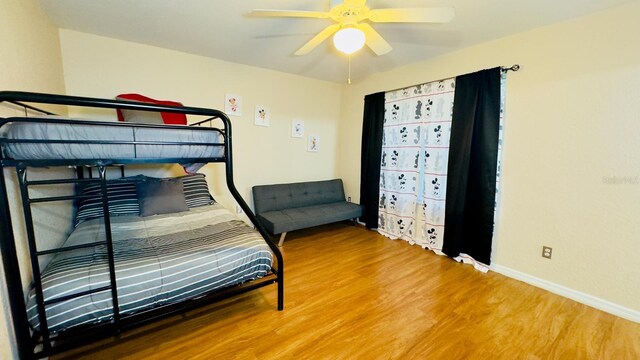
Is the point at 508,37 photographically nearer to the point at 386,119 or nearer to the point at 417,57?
the point at 417,57

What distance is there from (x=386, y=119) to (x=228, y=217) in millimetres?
2470

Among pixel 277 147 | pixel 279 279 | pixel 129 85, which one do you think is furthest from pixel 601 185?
pixel 129 85

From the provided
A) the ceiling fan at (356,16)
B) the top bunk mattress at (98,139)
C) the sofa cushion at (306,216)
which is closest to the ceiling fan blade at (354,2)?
the ceiling fan at (356,16)

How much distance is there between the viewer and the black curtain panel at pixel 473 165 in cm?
A: 242

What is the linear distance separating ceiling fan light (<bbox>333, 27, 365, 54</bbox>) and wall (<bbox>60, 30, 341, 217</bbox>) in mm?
1977

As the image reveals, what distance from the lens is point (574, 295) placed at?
6.65ft

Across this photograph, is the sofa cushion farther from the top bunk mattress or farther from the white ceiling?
the white ceiling

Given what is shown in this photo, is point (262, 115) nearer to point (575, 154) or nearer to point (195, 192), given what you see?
point (195, 192)

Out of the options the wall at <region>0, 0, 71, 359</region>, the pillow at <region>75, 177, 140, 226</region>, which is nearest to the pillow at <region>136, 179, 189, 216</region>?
the pillow at <region>75, 177, 140, 226</region>

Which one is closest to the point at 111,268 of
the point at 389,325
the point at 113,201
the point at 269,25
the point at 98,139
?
the point at 98,139

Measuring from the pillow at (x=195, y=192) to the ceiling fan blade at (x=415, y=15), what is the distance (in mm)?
2290

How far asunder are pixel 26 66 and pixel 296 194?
2.69 metres

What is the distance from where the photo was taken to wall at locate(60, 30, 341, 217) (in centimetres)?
240

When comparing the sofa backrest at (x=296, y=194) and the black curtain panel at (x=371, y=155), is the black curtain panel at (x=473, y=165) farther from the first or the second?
the sofa backrest at (x=296, y=194)
